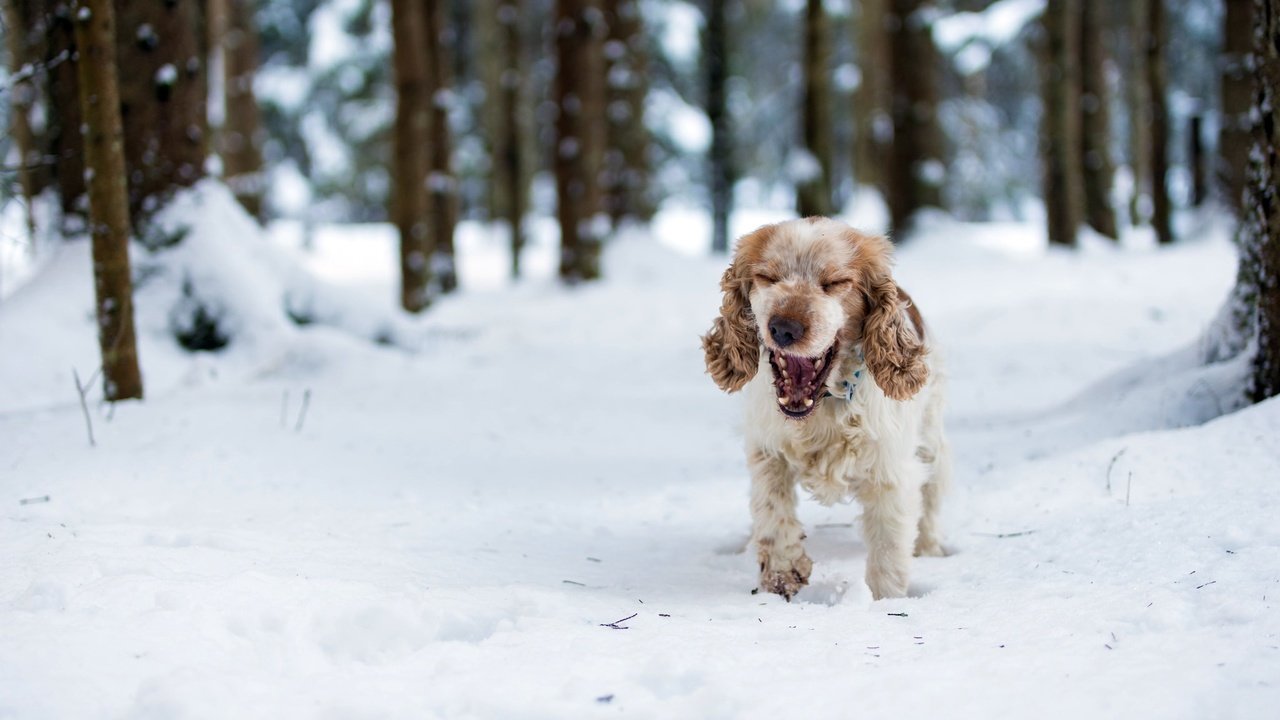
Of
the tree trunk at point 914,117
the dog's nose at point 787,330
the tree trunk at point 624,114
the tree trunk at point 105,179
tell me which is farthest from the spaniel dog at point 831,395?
the tree trunk at point 624,114

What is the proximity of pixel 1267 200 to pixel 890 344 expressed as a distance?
2273 mm

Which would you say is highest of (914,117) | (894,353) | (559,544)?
(914,117)

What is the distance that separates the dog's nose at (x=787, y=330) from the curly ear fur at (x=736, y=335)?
0.54 m

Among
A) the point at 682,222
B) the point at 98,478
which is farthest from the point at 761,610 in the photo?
the point at 682,222

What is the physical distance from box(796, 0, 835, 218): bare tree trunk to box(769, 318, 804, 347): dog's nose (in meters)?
11.3

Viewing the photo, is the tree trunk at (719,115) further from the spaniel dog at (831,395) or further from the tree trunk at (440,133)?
the spaniel dog at (831,395)

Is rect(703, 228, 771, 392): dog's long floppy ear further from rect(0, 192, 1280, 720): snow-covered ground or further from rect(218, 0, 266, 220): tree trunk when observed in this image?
rect(218, 0, 266, 220): tree trunk

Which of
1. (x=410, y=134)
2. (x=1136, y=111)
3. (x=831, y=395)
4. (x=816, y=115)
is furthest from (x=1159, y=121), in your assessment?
(x=831, y=395)

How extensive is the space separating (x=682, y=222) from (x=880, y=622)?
30651 mm

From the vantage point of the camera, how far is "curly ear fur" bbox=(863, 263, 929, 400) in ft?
12.2

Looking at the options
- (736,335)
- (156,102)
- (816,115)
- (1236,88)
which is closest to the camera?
(736,335)

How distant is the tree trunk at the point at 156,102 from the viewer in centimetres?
705

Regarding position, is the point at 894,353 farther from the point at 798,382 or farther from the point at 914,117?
the point at 914,117

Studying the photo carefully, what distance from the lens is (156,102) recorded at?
23.4 ft
